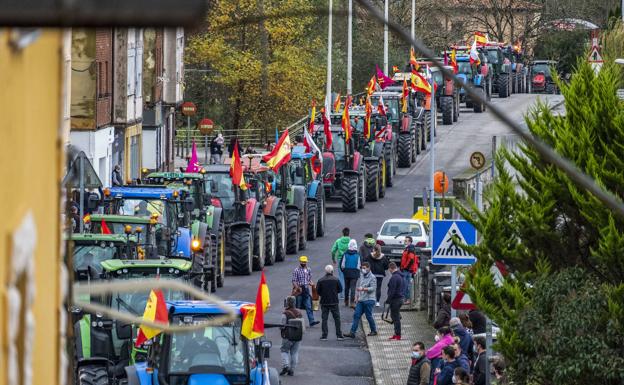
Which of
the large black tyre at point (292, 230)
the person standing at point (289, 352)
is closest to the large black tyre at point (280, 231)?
the large black tyre at point (292, 230)

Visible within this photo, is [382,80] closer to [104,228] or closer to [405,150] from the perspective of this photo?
[405,150]

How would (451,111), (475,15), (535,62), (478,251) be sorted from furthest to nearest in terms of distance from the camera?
(475,15), (535,62), (451,111), (478,251)

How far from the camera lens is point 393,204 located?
153 ft

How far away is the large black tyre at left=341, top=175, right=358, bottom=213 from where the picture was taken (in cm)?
4341

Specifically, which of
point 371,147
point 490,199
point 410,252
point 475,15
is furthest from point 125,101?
point 475,15

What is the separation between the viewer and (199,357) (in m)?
15.3

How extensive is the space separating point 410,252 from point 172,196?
4966mm

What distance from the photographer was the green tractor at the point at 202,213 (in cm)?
2775

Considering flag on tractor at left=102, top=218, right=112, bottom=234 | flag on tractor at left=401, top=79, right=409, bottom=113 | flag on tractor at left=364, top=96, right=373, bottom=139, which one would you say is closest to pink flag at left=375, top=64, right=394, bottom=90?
flag on tractor at left=401, top=79, right=409, bottom=113

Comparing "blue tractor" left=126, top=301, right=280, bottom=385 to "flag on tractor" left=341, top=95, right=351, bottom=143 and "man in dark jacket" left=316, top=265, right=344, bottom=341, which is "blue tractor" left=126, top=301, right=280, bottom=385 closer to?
"man in dark jacket" left=316, top=265, right=344, bottom=341

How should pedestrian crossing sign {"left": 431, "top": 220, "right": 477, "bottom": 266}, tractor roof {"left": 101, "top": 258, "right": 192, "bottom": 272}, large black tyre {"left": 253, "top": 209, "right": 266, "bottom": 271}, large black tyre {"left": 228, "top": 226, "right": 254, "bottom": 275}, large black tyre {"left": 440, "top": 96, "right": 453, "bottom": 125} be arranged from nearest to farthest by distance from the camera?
tractor roof {"left": 101, "top": 258, "right": 192, "bottom": 272}
pedestrian crossing sign {"left": 431, "top": 220, "right": 477, "bottom": 266}
large black tyre {"left": 228, "top": 226, "right": 254, "bottom": 275}
large black tyre {"left": 253, "top": 209, "right": 266, "bottom": 271}
large black tyre {"left": 440, "top": 96, "right": 453, "bottom": 125}

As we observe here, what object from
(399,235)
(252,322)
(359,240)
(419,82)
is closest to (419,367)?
(252,322)

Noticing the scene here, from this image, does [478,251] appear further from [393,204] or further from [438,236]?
[393,204]

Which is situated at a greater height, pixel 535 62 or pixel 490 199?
pixel 535 62
